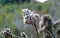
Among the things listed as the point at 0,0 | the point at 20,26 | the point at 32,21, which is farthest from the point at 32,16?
the point at 0,0

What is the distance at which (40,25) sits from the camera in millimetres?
864

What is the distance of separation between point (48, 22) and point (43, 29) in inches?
1.1

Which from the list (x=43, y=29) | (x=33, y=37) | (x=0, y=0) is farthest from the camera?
(x=0, y=0)

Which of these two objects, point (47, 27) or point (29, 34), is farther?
point (29, 34)

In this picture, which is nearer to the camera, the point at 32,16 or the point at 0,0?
the point at 32,16

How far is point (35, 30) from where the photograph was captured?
3.07 feet

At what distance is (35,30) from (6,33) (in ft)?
0.32

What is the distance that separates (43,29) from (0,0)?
3576 mm

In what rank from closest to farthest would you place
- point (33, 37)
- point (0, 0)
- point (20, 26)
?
point (33, 37), point (20, 26), point (0, 0)


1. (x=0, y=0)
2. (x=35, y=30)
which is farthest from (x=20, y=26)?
(x=0, y=0)

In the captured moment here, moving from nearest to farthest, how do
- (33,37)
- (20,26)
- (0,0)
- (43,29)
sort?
(43,29)
(33,37)
(20,26)
(0,0)

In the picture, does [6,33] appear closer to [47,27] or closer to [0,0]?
[47,27]

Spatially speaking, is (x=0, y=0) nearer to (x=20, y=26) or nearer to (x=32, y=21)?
(x=20, y=26)

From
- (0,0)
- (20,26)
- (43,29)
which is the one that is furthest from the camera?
(0,0)
